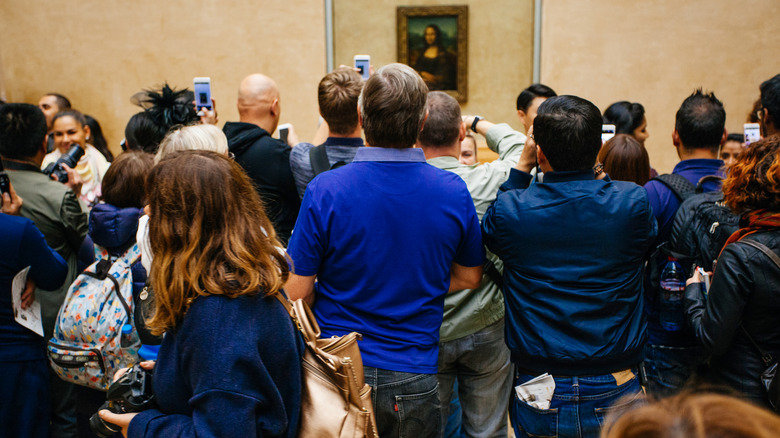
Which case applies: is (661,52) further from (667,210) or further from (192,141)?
(192,141)

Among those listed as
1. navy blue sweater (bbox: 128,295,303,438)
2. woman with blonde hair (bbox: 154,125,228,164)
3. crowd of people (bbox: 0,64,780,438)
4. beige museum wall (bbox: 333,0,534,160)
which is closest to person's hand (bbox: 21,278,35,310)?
crowd of people (bbox: 0,64,780,438)

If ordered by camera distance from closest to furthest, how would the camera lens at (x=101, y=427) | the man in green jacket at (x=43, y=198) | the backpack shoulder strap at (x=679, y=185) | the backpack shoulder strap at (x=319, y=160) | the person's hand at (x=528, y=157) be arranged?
the camera lens at (x=101, y=427) → the person's hand at (x=528, y=157) → the backpack shoulder strap at (x=319, y=160) → the backpack shoulder strap at (x=679, y=185) → the man in green jacket at (x=43, y=198)

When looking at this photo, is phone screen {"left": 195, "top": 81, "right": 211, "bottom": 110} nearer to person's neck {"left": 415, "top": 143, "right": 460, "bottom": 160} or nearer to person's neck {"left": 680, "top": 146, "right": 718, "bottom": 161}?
person's neck {"left": 415, "top": 143, "right": 460, "bottom": 160}

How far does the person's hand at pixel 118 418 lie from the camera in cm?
156

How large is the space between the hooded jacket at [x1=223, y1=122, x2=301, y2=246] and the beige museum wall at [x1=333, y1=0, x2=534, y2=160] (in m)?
4.72

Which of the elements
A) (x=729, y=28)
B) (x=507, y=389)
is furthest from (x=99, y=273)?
(x=729, y=28)

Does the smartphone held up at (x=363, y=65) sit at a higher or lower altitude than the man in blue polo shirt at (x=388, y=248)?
higher

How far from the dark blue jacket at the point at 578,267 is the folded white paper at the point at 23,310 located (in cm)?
208

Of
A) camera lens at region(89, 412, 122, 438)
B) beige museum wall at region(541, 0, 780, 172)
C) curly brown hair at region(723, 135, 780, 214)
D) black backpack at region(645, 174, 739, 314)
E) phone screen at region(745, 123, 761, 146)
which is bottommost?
camera lens at region(89, 412, 122, 438)

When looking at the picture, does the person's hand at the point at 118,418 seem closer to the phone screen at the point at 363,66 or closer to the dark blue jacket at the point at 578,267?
the dark blue jacket at the point at 578,267

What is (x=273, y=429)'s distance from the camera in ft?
4.79

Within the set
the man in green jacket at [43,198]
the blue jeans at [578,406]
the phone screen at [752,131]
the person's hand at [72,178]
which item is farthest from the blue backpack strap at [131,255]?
the phone screen at [752,131]

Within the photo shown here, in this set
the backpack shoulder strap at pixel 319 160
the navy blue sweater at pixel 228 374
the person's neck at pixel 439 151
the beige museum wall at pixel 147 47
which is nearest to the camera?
the navy blue sweater at pixel 228 374

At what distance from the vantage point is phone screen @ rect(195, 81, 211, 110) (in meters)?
3.71
